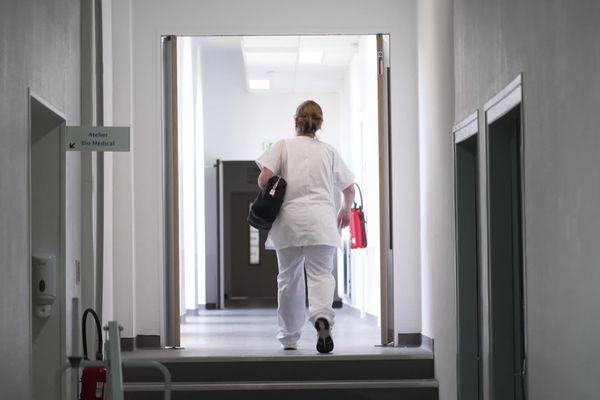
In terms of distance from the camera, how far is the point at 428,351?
265 inches

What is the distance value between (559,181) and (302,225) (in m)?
3.51

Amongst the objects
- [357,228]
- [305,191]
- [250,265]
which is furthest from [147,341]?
[250,265]

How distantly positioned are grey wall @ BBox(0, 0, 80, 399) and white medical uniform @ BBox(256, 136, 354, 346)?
7.13ft

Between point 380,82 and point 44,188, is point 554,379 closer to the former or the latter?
point 44,188

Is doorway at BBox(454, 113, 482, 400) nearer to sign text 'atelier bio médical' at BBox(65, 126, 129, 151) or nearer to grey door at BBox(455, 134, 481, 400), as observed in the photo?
grey door at BBox(455, 134, 481, 400)

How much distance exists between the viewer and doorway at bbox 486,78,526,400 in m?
4.77

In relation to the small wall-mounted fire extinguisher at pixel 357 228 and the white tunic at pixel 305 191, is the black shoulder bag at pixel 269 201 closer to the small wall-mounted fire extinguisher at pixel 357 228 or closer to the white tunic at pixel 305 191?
the white tunic at pixel 305 191

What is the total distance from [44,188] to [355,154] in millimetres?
7393

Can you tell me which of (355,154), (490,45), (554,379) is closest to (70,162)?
(490,45)

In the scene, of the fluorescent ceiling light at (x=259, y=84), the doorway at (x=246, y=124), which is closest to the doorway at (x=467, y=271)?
the doorway at (x=246, y=124)

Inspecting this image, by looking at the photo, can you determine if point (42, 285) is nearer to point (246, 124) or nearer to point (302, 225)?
point (302, 225)

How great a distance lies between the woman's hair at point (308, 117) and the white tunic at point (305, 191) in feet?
0.31

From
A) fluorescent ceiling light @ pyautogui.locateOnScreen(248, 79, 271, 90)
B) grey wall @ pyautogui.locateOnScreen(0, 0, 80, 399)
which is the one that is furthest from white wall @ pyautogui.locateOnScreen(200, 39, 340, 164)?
grey wall @ pyautogui.locateOnScreen(0, 0, 80, 399)

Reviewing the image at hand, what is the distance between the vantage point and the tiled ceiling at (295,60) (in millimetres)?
11516
